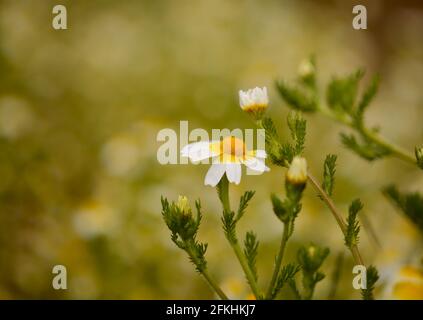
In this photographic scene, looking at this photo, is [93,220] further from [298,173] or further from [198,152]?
[298,173]

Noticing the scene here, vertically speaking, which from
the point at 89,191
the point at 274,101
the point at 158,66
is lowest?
the point at 89,191

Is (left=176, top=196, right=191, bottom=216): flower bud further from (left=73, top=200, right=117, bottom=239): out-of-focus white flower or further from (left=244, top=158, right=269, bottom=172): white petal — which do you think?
(left=73, top=200, right=117, bottom=239): out-of-focus white flower

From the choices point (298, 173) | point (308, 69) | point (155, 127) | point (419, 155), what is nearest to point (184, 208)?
point (298, 173)

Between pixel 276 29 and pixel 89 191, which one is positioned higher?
pixel 276 29

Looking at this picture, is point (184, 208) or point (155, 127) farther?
point (155, 127)

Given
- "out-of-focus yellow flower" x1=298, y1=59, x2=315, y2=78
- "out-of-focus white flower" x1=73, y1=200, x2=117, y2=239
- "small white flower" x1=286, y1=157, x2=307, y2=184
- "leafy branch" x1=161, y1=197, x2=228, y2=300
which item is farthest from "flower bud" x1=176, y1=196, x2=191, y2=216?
"out-of-focus white flower" x1=73, y1=200, x2=117, y2=239
